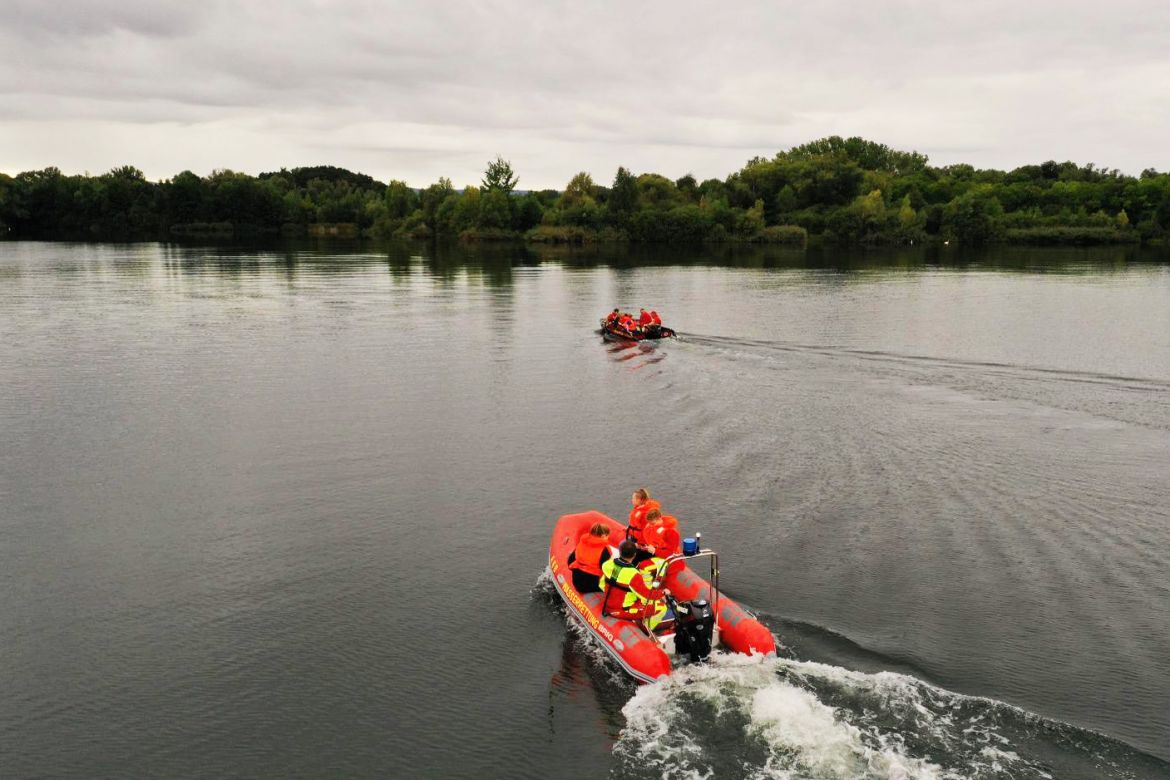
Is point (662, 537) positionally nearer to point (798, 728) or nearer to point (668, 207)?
point (798, 728)

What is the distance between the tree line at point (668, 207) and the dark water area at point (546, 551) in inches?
4266

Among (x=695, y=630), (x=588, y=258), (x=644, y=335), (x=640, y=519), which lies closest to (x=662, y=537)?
(x=640, y=519)

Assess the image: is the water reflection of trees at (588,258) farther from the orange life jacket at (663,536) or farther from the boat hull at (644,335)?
the orange life jacket at (663,536)

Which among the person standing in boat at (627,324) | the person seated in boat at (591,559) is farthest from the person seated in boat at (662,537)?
the person standing in boat at (627,324)

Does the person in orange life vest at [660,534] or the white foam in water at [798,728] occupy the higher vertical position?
the person in orange life vest at [660,534]

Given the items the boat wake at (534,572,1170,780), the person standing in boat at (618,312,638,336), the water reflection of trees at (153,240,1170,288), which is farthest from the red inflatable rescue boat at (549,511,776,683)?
the water reflection of trees at (153,240,1170,288)

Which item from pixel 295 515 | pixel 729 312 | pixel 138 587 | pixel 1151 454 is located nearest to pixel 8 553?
pixel 138 587

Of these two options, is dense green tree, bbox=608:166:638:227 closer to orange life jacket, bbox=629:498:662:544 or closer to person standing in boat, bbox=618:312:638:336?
person standing in boat, bbox=618:312:638:336

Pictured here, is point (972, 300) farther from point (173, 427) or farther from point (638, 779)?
point (638, 779)

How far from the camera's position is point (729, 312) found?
53.7 meters

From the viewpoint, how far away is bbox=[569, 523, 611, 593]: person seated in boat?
1496cm

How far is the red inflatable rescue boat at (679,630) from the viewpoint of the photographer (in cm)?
1339

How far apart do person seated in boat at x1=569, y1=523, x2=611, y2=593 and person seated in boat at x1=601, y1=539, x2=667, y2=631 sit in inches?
23.9

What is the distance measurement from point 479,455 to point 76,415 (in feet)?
46.2
